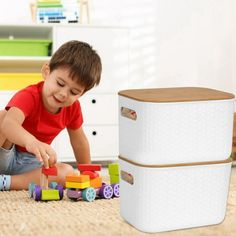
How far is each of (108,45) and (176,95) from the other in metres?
1.65

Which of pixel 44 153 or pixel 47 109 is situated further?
pixel 47 109

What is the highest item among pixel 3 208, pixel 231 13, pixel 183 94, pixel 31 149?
pixel 231 13

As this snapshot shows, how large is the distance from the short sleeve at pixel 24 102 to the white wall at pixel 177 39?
1.55 meters

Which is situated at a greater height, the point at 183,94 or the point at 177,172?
the point at 183,94

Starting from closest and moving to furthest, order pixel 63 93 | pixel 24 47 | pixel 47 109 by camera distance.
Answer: pixel 63 93 < pixel 47 109 < pixel 24 47

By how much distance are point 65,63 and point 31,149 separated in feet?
1.17

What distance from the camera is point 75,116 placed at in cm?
176

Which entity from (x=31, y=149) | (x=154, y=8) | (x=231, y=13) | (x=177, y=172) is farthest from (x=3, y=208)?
(x=231, y=13)

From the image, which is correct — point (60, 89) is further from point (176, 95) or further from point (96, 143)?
point (96, 143)

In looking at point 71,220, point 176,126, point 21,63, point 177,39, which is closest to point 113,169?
point 71,220

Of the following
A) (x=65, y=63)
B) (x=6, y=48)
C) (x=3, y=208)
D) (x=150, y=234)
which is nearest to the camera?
(x=150, y=234)

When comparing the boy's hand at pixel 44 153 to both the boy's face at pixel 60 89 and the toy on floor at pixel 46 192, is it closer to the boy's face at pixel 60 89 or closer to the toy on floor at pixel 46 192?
the toy on floor at pixel 46 192

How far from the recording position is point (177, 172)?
1069 mm

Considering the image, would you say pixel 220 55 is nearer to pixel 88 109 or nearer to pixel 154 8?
pixel 154 8
